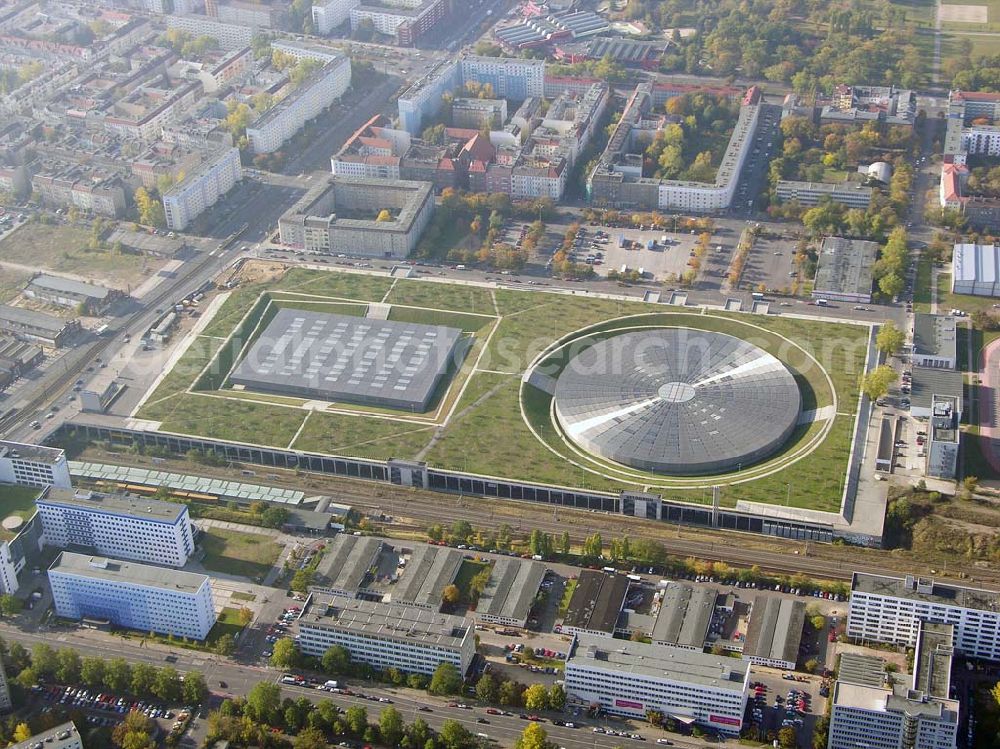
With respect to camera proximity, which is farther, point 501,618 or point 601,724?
point 501,618

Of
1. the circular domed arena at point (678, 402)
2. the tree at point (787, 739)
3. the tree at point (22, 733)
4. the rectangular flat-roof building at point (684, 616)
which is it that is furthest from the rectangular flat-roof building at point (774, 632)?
the tree at point (22, 733)

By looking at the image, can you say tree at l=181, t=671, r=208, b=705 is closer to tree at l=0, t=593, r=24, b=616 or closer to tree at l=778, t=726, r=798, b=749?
tree at l=0, t=593, r=24, b=616

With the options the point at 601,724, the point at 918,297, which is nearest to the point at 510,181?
the point at 918,297

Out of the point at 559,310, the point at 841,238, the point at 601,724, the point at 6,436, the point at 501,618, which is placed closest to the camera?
the point at 601,724

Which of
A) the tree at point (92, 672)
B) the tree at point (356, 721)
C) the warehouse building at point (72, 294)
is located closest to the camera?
the tree at point (356, 721)

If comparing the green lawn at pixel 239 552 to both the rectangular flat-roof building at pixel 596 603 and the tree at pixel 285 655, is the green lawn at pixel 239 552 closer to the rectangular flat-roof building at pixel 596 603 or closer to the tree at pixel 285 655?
the tree at pixel 285 655

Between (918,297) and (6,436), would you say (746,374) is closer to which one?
(918,297)
